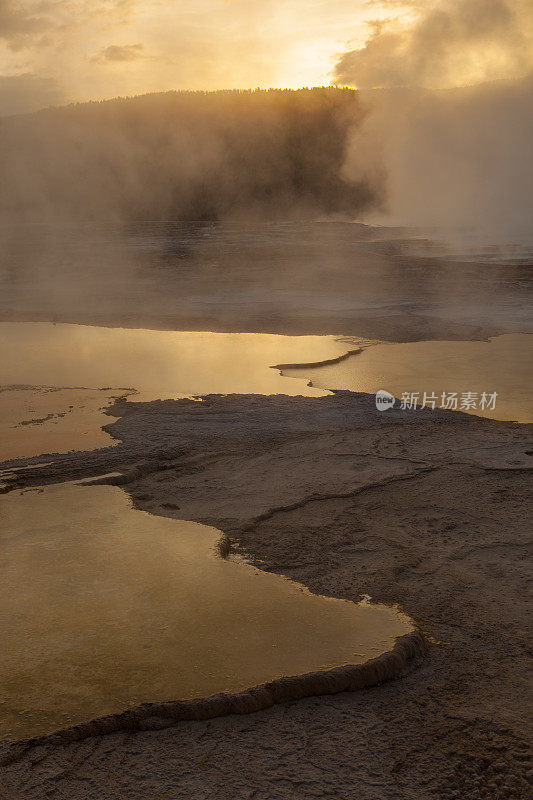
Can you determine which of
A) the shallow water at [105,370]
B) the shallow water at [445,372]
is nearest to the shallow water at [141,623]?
the shallow water at [105,370]

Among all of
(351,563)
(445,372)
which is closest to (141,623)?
(351,563)

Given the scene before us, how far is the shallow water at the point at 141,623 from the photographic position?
1.75 meters

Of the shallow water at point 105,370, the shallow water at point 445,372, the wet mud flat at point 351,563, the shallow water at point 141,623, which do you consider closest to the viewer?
the wet mud flat at point 351,563

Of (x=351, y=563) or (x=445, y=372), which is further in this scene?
(x=445, y=372)

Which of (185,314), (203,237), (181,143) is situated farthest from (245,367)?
(181,143)

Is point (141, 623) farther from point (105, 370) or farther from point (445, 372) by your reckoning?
point (445, 372)

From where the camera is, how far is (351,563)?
2379 mm

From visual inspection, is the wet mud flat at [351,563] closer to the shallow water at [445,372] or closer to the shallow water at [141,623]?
the shallow water at [141,623]

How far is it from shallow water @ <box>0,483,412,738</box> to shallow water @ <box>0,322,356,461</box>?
107 cm

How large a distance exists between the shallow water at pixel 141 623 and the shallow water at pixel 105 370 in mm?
1074

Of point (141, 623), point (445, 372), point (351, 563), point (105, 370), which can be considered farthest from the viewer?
point (105, 370)

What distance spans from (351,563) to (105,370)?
10.1ft

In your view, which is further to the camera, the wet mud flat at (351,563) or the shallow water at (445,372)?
the shallow water at (445,372)

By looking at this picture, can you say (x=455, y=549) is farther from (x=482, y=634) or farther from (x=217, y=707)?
(x=217, y=707)
